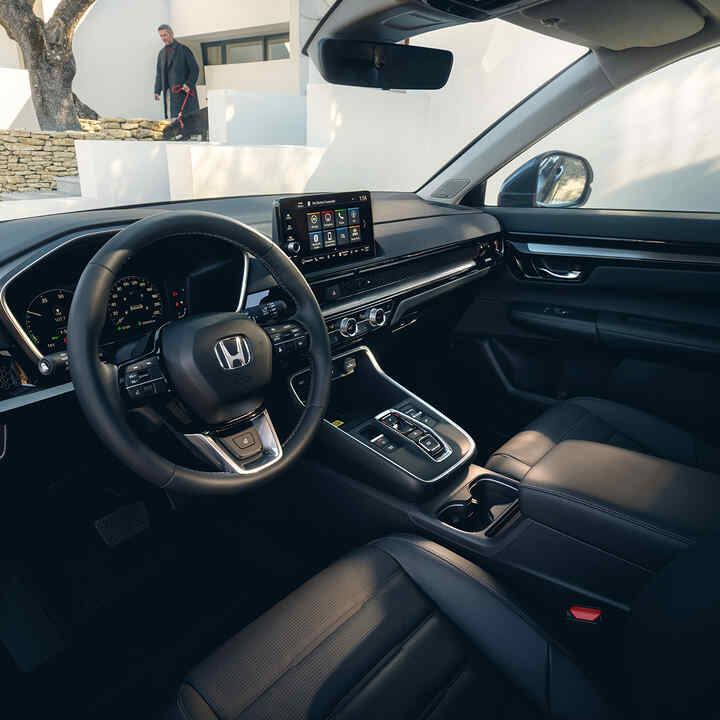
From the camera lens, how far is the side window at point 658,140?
3.28m

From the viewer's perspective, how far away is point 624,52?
1935mm

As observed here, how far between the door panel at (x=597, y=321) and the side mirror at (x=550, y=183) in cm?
11

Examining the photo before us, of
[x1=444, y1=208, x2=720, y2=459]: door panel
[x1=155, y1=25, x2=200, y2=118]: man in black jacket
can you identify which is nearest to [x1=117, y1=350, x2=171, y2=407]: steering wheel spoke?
[x1=444, y1=208, x2=720, y2=459]: door panel

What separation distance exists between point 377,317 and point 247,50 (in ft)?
43.1

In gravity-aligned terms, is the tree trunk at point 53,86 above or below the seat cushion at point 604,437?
above

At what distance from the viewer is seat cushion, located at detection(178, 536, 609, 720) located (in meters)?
1.03

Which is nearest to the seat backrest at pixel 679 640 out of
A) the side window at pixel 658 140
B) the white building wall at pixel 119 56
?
the side window at pixel 658 140

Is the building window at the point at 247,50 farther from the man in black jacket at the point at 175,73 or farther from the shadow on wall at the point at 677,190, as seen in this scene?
the shadow on wall at the point at 677,190

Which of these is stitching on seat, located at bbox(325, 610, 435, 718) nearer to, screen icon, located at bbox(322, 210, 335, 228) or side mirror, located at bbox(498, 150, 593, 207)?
screen icon, located at bbox(322, 210, 335, 228)

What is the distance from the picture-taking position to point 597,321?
237cm

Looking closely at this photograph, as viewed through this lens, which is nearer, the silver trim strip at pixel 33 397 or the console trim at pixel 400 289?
the silver trim strip at pixel 33 397

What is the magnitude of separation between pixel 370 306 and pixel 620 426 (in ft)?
2.87

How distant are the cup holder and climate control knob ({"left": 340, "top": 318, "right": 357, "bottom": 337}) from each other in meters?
0.60

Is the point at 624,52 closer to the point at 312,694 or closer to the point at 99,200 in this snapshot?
the point at 312,694
